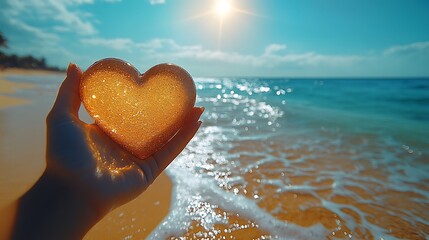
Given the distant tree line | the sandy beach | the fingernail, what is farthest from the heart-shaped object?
the distant tree line

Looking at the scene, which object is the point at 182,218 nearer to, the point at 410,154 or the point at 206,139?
the point at 206,139

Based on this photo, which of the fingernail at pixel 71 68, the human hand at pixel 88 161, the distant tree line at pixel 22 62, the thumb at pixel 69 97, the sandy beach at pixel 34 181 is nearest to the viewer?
the human hand at pixel 88 161

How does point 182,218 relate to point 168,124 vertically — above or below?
below

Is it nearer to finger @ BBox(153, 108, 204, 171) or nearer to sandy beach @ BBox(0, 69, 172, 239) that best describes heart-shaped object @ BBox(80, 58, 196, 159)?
finger @ BBox(153, 108, 204, 171)

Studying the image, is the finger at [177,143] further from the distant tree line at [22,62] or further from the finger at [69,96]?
the distant tree line at [22,62]

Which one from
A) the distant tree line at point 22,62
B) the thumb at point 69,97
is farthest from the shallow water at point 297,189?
the distant tree line at point 22,62

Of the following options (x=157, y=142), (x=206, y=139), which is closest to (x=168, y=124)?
(x=157, y=142)
